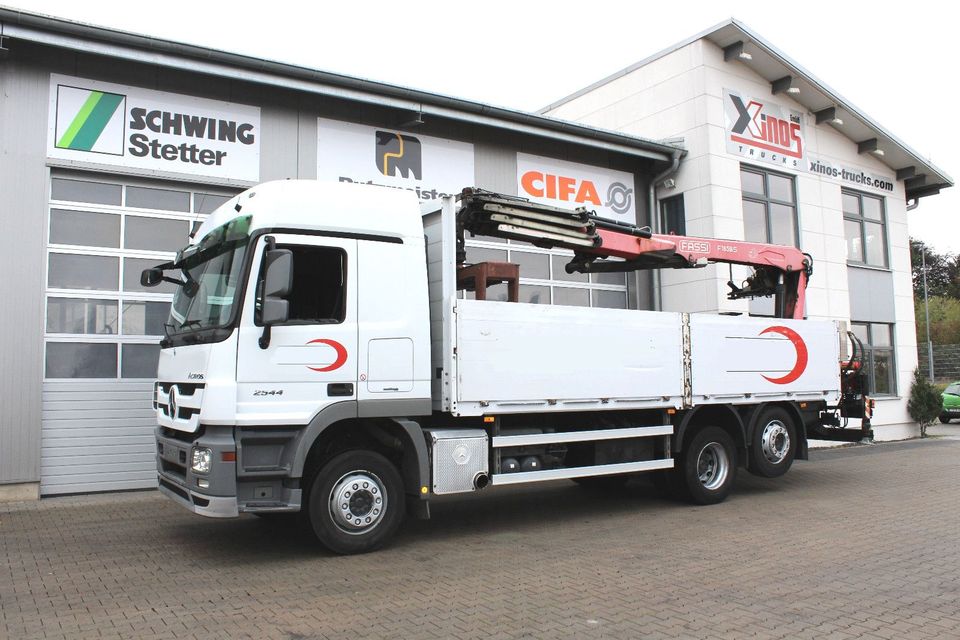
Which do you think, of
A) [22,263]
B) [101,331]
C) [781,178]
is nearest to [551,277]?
[781,178]

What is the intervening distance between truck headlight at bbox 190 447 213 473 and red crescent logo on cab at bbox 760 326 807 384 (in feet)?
22.8

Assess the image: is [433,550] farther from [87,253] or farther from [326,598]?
[87,253]

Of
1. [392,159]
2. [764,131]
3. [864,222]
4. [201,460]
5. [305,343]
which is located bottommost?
[201,460]

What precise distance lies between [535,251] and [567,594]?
351 inches

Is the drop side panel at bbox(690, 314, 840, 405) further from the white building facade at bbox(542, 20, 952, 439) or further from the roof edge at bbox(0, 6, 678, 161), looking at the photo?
the roof edge at bbox(0, 6, 678, 161)

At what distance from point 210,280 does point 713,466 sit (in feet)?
20.5

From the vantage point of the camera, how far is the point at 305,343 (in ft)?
21.3

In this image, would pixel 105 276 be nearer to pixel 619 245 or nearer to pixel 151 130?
pixel 151 130

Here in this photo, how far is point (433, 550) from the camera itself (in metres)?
6.95

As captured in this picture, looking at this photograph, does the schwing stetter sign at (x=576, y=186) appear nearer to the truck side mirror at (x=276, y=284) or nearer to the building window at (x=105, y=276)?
the building window at (x=105, y=276)

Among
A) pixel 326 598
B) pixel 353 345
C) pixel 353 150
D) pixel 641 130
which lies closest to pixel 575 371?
pixel 353 345

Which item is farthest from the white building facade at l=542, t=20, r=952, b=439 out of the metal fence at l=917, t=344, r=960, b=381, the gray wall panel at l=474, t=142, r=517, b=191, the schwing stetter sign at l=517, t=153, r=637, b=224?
the metal fence at l=917, t=344, r=960, b=381

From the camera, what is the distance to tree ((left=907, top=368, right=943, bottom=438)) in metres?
18.5

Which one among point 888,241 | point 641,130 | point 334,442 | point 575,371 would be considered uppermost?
point 641,130
